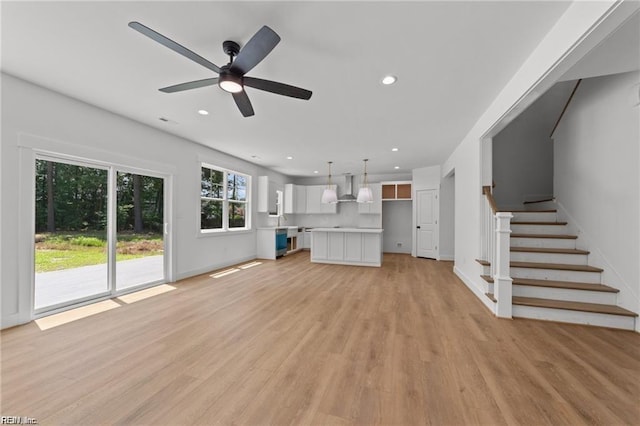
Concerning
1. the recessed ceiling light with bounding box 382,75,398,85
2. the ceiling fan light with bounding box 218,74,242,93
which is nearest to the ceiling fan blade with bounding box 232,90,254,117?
the ceiling fan light with bounding box 218,74,242,93

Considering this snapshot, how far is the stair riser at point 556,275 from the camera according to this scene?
113 inches

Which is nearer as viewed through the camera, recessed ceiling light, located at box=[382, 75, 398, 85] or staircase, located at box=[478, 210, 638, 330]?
recessed ceiling light, located at box=[382, 75, 398, 85]

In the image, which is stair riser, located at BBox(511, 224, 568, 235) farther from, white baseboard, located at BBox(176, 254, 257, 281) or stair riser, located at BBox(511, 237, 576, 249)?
white baseboard, located at BBox(176, 254, 257, 281)

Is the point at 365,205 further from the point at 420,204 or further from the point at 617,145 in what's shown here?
the point at 617,145

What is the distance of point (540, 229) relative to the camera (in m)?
3.62

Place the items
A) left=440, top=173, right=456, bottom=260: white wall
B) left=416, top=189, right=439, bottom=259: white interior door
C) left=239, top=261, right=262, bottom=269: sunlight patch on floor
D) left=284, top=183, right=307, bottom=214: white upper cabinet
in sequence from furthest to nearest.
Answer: left=284, top=183, right=307, bottom=214: white upper cabinet < left=416, top=189, right=439, bottom=259: white interior door < left=440, top=173, right=456, bottom=260: white wall < left=239, top=261, right=262, bottom=269: sunlight patch on floor

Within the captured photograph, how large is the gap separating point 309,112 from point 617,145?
3.63m

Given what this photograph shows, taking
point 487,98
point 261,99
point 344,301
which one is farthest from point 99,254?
point 487,98

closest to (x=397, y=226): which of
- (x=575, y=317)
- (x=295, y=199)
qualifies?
(x=295, y=199)

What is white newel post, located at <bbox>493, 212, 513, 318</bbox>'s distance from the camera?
276 cm

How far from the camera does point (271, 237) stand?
262 inches

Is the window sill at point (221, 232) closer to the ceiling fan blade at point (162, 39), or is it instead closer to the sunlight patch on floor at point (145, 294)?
the sunlight patch on floor at point (145, 294)

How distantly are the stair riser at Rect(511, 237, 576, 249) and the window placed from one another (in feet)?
18.5

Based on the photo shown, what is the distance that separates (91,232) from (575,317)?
20.1 feet
